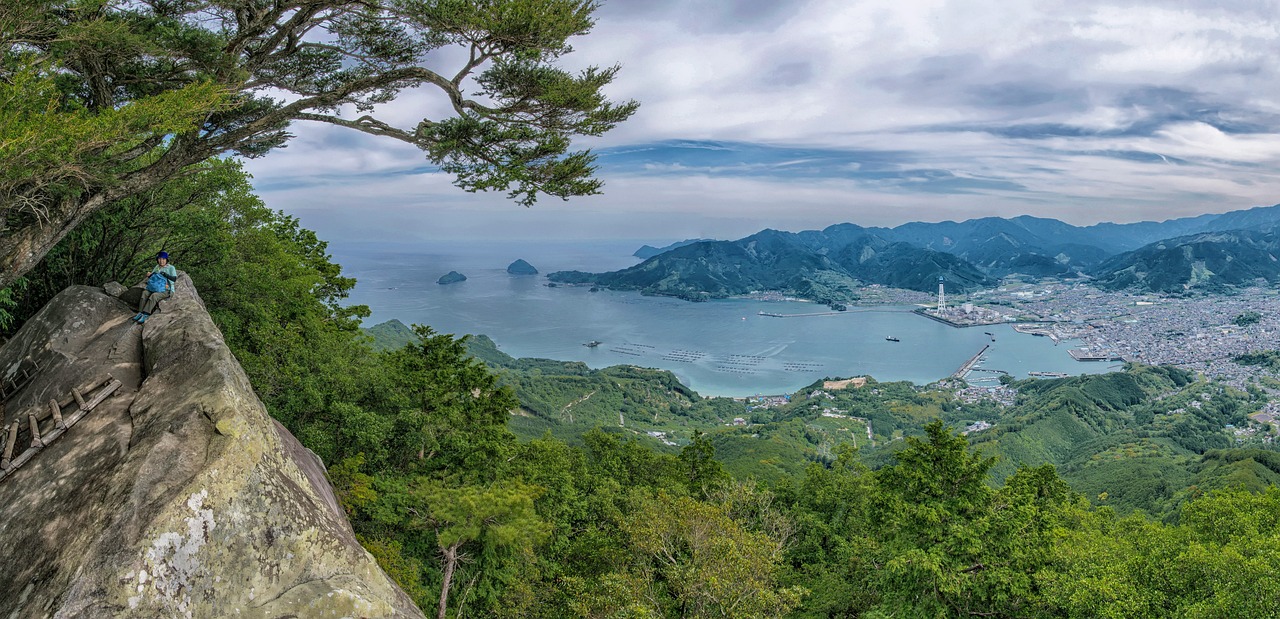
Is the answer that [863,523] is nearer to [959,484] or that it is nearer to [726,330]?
[959,484]

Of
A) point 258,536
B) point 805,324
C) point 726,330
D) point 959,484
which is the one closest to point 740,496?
point 959,484

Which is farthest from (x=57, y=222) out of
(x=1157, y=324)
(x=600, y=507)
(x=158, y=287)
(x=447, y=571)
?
(x=1157, y=324)

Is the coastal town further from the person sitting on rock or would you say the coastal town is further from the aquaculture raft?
the aquaculture raft

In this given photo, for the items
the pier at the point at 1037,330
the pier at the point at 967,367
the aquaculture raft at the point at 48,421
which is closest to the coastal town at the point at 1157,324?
the pier at the point at 1037,330

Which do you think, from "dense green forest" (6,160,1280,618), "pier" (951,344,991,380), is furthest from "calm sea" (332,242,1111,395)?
"dense green forest" (6,160,1280,618)

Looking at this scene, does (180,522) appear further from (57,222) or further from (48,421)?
(57,222)

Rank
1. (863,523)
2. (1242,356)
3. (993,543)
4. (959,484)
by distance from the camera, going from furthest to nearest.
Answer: (1242,356)
(863,523)
(959,484)
(993,543)
